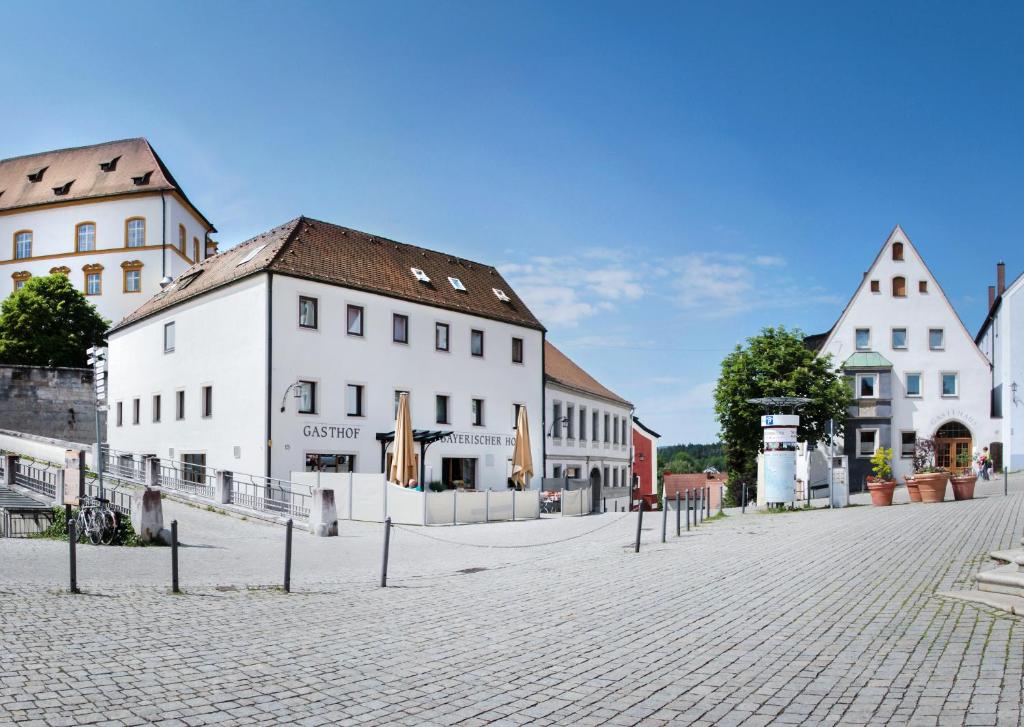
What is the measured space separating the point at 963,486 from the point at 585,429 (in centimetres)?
2563

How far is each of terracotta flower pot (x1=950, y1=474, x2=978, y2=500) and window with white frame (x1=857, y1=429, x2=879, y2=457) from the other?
74.0 ft

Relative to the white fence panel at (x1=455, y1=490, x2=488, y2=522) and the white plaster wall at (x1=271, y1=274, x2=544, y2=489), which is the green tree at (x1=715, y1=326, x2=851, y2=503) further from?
the white fence panel at (x1=455, y1=490, x2=488, y2=522)

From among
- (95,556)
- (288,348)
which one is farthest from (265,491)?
(95,556)

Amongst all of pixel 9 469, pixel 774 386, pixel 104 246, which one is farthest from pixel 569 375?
pixel 104 246

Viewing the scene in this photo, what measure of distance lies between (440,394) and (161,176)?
42286mm

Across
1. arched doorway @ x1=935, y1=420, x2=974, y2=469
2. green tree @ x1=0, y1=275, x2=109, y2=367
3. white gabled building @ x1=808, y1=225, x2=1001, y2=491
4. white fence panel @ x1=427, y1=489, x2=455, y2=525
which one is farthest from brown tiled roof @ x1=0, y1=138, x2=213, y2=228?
arched doorway @ x1=935, y1=420, x2=974, y2=469

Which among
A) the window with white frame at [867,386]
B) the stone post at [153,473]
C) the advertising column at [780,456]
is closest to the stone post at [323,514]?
the stone post at [153,473]

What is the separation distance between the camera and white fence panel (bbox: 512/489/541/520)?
30.5 metres

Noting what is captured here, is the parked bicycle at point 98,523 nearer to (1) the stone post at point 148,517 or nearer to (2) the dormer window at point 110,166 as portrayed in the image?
(1) the stone post at point 148,517

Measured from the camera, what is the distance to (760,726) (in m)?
5.71

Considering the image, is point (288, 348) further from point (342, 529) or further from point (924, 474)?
point (924, 474)

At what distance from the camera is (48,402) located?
48906 millimetres

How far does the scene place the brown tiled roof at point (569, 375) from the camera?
49.5 m

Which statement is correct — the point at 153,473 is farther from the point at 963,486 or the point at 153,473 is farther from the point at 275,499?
the point at 963,486
